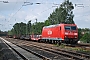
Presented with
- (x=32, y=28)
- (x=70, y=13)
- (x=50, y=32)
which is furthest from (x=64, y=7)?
(x=50, y=32)

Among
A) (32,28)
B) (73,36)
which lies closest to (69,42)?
(73,36)

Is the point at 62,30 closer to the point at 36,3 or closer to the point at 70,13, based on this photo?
the point at 36,3

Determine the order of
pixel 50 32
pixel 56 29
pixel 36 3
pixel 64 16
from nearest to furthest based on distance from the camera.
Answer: pixel 36 3 < pixel 56 29 < pixel 50 32 < pixel 64 16

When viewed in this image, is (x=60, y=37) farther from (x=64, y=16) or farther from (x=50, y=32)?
(x=64, y=16)

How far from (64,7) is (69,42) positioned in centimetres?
6056

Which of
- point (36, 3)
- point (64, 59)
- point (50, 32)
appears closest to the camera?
point (64, 59)

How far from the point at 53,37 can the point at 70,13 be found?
2097 inches

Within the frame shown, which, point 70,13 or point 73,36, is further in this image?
point 70,13

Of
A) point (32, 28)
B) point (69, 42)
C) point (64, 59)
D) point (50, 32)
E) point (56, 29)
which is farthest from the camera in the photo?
point (32, 28)

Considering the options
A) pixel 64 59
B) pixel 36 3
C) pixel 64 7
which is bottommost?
pixel 64 59

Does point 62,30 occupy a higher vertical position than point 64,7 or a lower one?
lower

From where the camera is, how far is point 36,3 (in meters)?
33.1

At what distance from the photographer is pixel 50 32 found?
146 ft

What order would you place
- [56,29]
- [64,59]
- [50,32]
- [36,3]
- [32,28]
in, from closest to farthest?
[64,59]
[36,3]
[56,29]
[50,32]
[32,28]
